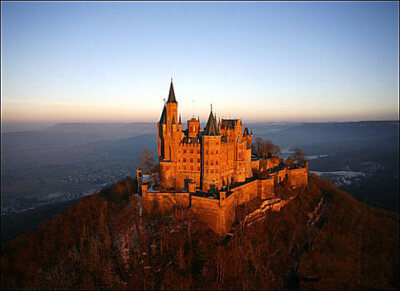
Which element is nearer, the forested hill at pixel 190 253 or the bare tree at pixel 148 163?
the forested hill at pixel 190 253

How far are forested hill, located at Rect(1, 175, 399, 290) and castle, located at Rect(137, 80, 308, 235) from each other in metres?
1.97

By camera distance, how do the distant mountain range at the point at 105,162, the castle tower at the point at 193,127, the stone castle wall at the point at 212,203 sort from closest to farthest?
1. the stone castle wall at the point at 212,203
2. the castle tower at the point at 193,127
3. the distant mountain range at the point at 105,162

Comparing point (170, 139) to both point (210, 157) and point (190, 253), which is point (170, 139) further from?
point (190, 253)

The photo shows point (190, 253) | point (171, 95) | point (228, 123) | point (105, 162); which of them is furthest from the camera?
point (105, 162)

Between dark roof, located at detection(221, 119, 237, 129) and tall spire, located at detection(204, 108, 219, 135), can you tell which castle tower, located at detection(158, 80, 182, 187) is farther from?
dark roof, located at detection(221, 119, 237, 129)

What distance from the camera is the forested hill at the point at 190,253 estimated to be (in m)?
20.0

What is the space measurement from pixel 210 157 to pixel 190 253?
11673mm

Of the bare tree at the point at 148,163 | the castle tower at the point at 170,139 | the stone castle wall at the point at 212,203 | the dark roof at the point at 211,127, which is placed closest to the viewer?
the stone castle wall at the point at 212,203

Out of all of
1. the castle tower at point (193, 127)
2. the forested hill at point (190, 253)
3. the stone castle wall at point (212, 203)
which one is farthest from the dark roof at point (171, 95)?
the forested hill at point (190, 253)

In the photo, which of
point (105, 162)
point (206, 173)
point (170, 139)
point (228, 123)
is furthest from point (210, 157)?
point (105, 162)

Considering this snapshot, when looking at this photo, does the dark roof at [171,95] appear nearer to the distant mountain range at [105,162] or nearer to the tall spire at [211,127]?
the tall spire at [211,127]

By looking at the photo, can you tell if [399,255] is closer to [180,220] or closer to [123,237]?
[180,220]

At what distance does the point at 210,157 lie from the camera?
3011 centimetres

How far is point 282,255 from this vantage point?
26109 mm
